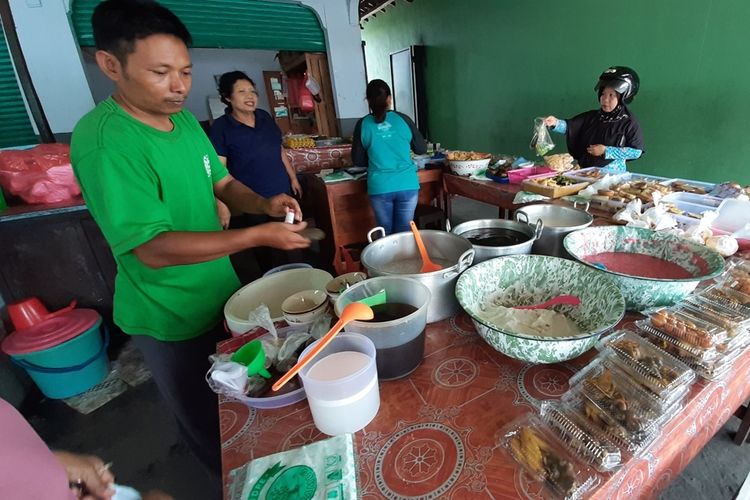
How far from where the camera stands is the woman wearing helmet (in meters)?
2.62

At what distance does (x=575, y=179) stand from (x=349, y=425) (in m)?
2.14

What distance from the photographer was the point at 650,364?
0.74m

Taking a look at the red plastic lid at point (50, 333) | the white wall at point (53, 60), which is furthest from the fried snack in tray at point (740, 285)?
the white wall at point (53, 60)

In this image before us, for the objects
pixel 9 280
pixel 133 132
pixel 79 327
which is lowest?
pixel 79 327

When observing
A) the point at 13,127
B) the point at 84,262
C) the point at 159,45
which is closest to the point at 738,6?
the point at 159,45

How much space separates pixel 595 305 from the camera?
0.90 meters

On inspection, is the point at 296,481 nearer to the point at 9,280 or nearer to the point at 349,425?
the point at 349,425

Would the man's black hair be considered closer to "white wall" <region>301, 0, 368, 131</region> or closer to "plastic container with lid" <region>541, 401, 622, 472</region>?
"plastic container with lid" <region>541, 401, 622, 472</region>

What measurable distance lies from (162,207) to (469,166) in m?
2.46

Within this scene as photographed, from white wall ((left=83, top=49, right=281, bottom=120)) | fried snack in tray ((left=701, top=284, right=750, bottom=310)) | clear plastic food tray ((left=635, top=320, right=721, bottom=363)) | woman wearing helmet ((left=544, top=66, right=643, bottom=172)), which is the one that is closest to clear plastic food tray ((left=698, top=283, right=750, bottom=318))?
fried snack in tray ((left=701, top=284, right=750, bottom=310))

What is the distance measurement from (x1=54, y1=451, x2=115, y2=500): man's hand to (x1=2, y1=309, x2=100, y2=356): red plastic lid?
2.01m

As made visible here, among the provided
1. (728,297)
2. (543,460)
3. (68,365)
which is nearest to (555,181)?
(728,297)

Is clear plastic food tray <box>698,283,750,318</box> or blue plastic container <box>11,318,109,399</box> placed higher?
clear plastic food tray <box>698,283,750,318</box>

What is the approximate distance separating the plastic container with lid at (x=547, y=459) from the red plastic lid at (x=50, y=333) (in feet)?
8.36
